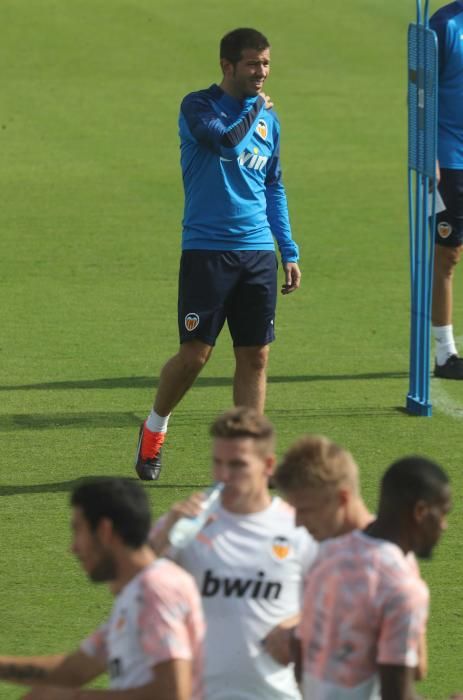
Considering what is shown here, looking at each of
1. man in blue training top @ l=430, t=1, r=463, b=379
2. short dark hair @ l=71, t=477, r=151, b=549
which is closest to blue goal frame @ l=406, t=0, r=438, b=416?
man in blue training top @ l=430, t=1, r=463, b=379

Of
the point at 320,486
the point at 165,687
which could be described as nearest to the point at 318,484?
the point at 320,486

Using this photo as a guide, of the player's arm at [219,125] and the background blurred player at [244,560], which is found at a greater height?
the player's arm at [219,125]

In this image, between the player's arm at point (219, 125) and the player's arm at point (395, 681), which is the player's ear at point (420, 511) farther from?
the player's arm at point (219, 125)

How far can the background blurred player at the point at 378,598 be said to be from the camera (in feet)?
14.9

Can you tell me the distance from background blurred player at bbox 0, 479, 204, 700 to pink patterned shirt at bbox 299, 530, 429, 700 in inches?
13.8

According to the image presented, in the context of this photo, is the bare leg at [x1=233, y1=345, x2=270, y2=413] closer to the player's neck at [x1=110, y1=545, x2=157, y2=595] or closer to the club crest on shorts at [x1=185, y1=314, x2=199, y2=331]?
the club crest on shorts at [x1=185, y1=314, x2=199, y2=331]

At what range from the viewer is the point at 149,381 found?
11.3m

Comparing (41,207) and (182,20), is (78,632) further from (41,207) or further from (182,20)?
(182,20)

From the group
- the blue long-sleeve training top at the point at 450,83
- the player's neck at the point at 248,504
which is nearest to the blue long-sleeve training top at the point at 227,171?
the blue long-sleeve training top at the point at 450,83

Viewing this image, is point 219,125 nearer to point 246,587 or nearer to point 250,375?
point 250,375

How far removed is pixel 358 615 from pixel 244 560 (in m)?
0.62

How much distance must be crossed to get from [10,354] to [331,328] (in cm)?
251

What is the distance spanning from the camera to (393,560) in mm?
4602

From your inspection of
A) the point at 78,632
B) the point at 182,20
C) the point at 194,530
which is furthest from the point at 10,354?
the point at 182,20
